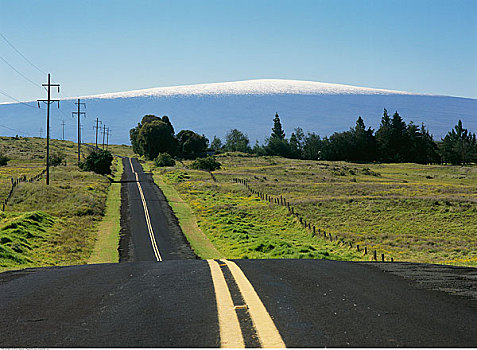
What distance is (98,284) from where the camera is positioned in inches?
268

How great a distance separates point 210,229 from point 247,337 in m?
33.2

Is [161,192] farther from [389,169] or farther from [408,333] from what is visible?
[389,169]

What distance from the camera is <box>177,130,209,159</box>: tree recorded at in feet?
429

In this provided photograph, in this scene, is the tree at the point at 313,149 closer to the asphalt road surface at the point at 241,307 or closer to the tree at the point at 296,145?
the tree at the point at 296,145

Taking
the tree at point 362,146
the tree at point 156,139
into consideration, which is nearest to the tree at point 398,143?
the tree at point 362,146

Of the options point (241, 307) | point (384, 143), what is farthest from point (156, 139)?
point (241, 307)

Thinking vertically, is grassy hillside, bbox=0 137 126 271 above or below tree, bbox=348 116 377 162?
below

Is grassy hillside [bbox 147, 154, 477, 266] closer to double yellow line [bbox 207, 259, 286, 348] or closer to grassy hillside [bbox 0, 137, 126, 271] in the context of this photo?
grassy hillside [bbox 0, 137, 126, 271]

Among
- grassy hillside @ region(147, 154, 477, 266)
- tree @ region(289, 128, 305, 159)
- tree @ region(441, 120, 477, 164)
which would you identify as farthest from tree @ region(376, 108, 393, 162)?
grassy hillside @ region(147, 154, 477, 266)

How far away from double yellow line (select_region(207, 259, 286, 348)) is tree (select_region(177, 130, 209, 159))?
12543 centimetres

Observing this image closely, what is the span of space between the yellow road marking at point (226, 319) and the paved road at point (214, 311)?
0.05 m

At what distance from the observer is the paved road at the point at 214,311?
13.1 ft

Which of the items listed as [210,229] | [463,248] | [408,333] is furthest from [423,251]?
[408,333]

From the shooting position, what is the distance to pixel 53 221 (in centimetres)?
3584
